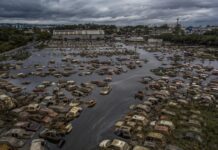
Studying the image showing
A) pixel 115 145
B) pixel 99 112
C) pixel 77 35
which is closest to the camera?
pixel 115 145

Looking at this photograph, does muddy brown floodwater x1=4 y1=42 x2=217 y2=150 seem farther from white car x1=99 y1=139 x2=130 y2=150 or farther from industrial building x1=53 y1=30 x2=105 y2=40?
industrial building x1=53 y1=30 x2=105 y2=40

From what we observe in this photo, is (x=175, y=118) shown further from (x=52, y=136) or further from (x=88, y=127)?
(x=52, y=136)

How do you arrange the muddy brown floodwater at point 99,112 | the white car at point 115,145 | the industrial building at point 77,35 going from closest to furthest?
the white car at point 115,145
the muddy brown floodwater at point 99,112
the industrial building at point 77,35

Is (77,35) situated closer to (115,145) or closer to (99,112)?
(99,112)

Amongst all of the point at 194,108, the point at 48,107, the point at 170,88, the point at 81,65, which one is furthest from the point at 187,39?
the point at 48,107

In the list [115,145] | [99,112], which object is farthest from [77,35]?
[115,145]

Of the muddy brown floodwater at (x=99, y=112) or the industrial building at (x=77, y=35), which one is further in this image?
the industrial building at (x=77, y=35)

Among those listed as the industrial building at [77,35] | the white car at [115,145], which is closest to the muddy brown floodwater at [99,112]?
the white car at [115,145]

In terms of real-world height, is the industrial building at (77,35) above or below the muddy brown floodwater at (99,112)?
above

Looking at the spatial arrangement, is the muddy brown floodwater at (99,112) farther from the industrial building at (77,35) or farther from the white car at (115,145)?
the industrial building at (77,35)

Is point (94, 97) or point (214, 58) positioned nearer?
point (94, 97)

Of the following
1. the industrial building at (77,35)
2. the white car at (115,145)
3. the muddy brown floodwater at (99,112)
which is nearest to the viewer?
the white car at (115,145)
